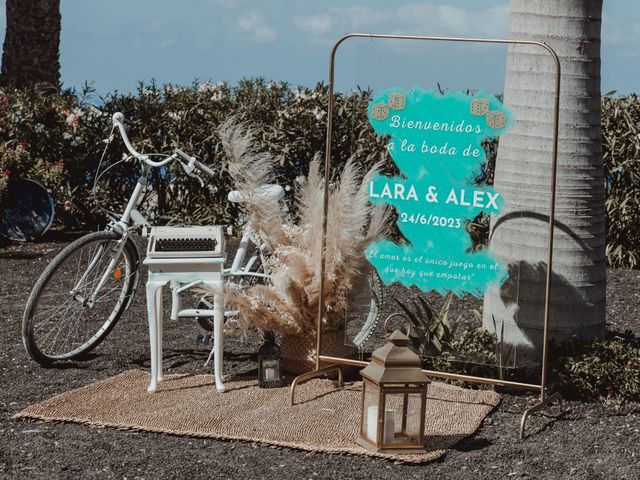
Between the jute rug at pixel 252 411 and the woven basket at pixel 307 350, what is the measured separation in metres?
0.14

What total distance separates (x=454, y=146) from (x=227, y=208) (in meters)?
5.96

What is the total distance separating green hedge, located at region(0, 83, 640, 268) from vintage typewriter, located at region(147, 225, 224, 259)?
15.2 feet

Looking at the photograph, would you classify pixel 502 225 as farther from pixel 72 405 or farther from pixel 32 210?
pixel 32 210

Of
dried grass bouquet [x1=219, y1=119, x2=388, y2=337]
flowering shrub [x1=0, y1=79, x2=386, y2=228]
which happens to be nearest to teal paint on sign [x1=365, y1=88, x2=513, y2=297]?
dried grass bouquet [x1=219, y1=119, x2=388, y2=337]

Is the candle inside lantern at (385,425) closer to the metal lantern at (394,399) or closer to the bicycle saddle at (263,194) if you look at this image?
the metal lantern at (394,399)

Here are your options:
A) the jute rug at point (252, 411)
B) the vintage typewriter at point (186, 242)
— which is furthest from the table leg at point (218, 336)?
the vintage typewriter at point (186, 242)

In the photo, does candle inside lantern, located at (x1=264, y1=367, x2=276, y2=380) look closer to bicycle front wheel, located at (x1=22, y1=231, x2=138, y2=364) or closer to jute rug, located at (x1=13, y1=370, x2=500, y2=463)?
jute rug, located at (x1=13, y1=370, x2=500, y2=463)

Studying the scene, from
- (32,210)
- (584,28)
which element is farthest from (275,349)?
(32,210)

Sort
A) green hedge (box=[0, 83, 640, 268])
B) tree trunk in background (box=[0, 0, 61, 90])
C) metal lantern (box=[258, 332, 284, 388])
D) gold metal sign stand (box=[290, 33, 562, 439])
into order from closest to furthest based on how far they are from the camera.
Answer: gold metal sign stand (box=[290, 33, 562, 439])
metal lantern (box=[258, 332, 284, 388])
green hedge (box=[0, 83, 640, 268])
tree trunk in background (box=[0, 0, 61, 90])

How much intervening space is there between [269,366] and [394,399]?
1.07 metres

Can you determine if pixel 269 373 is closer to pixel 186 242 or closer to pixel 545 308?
pixel 186 242

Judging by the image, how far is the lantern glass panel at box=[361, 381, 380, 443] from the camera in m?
4.79

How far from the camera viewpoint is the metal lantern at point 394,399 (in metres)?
4.70

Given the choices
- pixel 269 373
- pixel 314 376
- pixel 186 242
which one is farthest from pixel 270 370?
pixel 186 242
